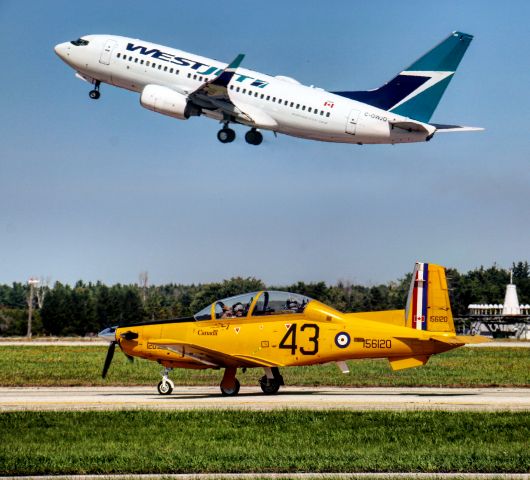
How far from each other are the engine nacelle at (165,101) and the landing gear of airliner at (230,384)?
24.1 meters

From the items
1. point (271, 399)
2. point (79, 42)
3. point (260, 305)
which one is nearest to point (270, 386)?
point (271, 399)

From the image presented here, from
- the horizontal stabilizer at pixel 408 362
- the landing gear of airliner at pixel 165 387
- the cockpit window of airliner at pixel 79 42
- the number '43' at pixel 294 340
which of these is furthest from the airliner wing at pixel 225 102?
the horizontal stabilizer at pixel 408 362

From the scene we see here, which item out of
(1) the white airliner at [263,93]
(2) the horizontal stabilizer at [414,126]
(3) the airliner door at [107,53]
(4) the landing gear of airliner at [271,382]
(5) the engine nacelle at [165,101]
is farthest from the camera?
(3) the airliner door at [107,53]

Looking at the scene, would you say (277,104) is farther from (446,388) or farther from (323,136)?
(446,388)

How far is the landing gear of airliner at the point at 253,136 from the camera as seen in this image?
1993 inches

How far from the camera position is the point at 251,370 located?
37.8 meters

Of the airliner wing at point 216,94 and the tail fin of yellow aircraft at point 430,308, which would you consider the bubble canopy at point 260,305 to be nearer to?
the tail fin of yellow aircraft at point 430,308

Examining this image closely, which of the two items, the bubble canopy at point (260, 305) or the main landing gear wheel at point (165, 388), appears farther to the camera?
the main landing gear wheel at point (165, 388)

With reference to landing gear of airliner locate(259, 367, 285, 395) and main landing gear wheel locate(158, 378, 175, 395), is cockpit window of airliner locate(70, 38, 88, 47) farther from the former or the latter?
landing gear of airliner locate(259, 367, 285, 395)

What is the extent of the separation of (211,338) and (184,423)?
6.19 meters

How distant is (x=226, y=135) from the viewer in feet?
164

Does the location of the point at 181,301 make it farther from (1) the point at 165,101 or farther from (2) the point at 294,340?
(2) the point at 294,340

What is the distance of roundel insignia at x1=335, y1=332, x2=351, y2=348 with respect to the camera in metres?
26.0

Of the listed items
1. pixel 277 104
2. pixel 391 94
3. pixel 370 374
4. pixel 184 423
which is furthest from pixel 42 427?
pixel 391 94
